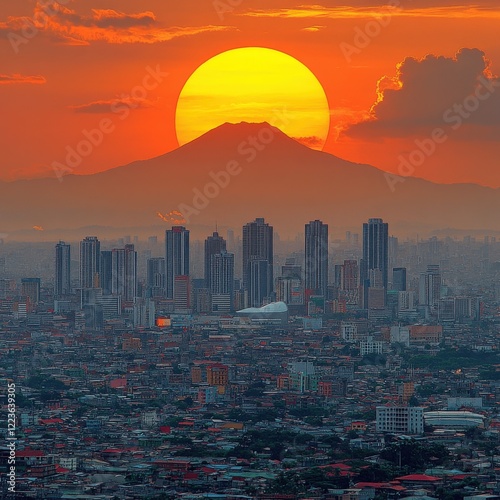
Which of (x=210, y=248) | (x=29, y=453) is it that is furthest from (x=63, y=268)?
(x=29, y=453)

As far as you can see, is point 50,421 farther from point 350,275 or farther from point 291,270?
point 291,270

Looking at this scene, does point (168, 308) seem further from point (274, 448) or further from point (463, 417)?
point (274, 448)

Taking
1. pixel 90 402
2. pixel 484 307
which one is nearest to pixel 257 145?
pixel 484 307

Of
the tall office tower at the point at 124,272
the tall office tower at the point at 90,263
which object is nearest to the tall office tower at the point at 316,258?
the tall office tower at the point at 124,272

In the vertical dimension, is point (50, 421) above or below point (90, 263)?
below

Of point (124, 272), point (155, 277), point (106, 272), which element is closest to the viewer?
point (106, 272)

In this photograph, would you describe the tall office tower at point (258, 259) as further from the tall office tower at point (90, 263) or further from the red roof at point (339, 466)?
the red roof at point (339, 466)
